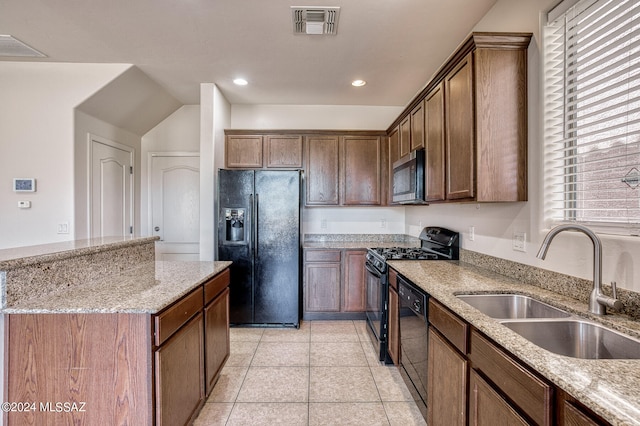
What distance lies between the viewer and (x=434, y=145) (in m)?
2.38

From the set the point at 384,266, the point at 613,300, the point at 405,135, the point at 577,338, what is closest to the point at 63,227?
the point at 384,266

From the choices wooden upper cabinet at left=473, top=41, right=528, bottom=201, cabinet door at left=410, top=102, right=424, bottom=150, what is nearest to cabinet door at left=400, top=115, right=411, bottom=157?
cabinet door at left=410, top=102, right=424, bottom=150

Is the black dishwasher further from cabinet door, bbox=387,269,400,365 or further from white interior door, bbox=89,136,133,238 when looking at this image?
white interior door, bbox=89,136,133,238

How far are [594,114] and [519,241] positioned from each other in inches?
30.4

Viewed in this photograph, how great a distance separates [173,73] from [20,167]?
5.95 ft

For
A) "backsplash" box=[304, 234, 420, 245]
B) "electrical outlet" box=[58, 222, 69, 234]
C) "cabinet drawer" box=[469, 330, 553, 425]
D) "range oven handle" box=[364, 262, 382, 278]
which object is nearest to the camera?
"cabinet drawer" box=[469, 330, 553, 425]

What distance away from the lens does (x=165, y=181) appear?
438 centimetres


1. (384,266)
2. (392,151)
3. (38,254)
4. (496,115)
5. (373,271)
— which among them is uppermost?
(392,151)

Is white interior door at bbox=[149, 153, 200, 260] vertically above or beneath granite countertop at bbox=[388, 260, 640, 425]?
above

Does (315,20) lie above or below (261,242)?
above

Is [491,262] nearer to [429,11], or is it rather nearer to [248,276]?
[429,11]

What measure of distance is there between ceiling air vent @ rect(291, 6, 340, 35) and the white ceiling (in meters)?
0.05

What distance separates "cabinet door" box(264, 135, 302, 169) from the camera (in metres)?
3.82

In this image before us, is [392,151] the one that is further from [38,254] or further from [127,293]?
[38,254]
